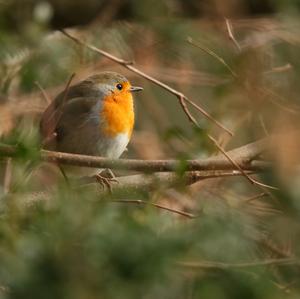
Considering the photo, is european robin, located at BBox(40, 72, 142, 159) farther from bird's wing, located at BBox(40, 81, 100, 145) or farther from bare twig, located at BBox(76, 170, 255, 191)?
bare twig, located at BBox(76, 170, 255, 191)

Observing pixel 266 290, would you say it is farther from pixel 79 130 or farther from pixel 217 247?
pixel 79 130

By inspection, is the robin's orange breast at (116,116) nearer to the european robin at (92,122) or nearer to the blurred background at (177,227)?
the european robin at (92,122)

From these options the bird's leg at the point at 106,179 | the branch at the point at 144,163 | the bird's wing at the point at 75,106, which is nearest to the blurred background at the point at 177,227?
the branch at the point at 144,163

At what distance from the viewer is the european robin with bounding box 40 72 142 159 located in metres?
5.18

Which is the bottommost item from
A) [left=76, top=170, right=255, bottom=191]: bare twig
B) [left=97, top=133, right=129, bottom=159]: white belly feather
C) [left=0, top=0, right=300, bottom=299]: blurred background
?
[left=97, top=133, right=129, bottom=159]: white belly feather

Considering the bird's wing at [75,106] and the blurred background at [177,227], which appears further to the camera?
the bird's wing at [75,106]

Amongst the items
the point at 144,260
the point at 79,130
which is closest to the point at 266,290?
the point at 144,260

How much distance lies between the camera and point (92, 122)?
17.3 ft

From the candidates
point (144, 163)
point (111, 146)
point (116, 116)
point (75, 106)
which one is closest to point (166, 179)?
point (144, 163)

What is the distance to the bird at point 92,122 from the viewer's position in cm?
518

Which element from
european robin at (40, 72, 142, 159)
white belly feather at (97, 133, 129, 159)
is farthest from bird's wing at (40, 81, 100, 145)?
white belly feather at (97, 133, 129, 159)

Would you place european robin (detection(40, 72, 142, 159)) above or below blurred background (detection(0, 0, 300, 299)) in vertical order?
below

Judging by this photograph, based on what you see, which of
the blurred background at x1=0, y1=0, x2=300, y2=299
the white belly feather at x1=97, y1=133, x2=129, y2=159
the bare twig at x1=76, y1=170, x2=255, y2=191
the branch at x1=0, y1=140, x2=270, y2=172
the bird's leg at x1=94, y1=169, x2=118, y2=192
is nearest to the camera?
the blurred background at x1=0, y1=0, x2=300, y2=299

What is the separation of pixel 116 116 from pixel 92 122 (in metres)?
0.14
